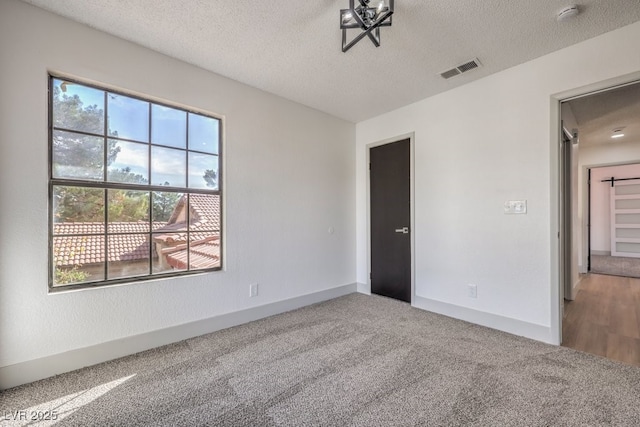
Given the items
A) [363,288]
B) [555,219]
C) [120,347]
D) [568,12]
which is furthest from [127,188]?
[555,219]

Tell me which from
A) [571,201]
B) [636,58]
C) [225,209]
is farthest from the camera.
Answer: [571,201]

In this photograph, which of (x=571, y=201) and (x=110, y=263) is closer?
(x=110, y=263)

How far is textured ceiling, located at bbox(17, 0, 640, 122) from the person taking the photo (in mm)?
1937

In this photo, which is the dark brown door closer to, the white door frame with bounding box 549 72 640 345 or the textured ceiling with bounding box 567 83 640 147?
the white door frame with bounding box 549 72 640 345

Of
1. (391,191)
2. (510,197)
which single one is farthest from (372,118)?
(510,197)

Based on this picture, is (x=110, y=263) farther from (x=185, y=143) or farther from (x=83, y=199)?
(x=185, y=143)

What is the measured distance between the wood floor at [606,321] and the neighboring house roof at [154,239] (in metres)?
3.55

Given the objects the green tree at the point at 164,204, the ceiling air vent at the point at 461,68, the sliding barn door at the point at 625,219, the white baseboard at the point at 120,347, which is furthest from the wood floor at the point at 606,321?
the green tree at the point at 164,204

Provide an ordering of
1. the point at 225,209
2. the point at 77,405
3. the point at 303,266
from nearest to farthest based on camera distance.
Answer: the point at 77,405 → the point at 225,209 → the point at 303,266

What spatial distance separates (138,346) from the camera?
233cm

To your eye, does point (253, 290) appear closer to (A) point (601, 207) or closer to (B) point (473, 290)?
(B) point (473, 290)

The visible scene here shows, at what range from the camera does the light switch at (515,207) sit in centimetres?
264

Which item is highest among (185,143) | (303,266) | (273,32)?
(273,32)

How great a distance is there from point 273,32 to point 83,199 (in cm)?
204
